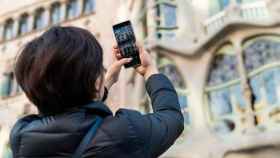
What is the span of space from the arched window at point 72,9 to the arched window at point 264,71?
24.4 feet

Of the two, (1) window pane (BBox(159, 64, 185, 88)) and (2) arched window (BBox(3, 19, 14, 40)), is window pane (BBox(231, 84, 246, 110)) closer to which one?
(1) window pane (BBox(159, 64, 185, 88))

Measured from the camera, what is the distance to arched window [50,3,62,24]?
53.4 feet

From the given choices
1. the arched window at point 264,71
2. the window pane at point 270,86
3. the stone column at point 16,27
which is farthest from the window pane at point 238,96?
the stone column at point 16,27

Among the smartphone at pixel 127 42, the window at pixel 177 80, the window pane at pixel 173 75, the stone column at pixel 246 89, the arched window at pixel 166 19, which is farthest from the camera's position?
the arched window at pixel 166 19

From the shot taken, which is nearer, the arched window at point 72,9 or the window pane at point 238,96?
the window pane at point 238,96

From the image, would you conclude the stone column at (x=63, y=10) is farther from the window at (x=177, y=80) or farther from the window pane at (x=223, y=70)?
the window pane at (x=223, y=70)

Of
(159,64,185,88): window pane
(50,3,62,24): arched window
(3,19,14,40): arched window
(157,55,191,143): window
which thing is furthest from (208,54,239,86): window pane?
(3,19,14,40): arched window

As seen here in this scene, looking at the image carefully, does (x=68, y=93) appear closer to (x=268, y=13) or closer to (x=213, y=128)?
(x=213, y=128)

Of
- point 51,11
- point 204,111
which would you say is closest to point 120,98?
point 204,111

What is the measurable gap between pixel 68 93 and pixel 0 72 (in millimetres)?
15708

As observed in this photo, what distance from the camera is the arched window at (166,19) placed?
11758 mm

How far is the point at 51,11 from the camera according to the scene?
54.7ft

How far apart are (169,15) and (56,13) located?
5679 mm

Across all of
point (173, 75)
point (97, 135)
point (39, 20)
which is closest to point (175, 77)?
point (173, 75)
